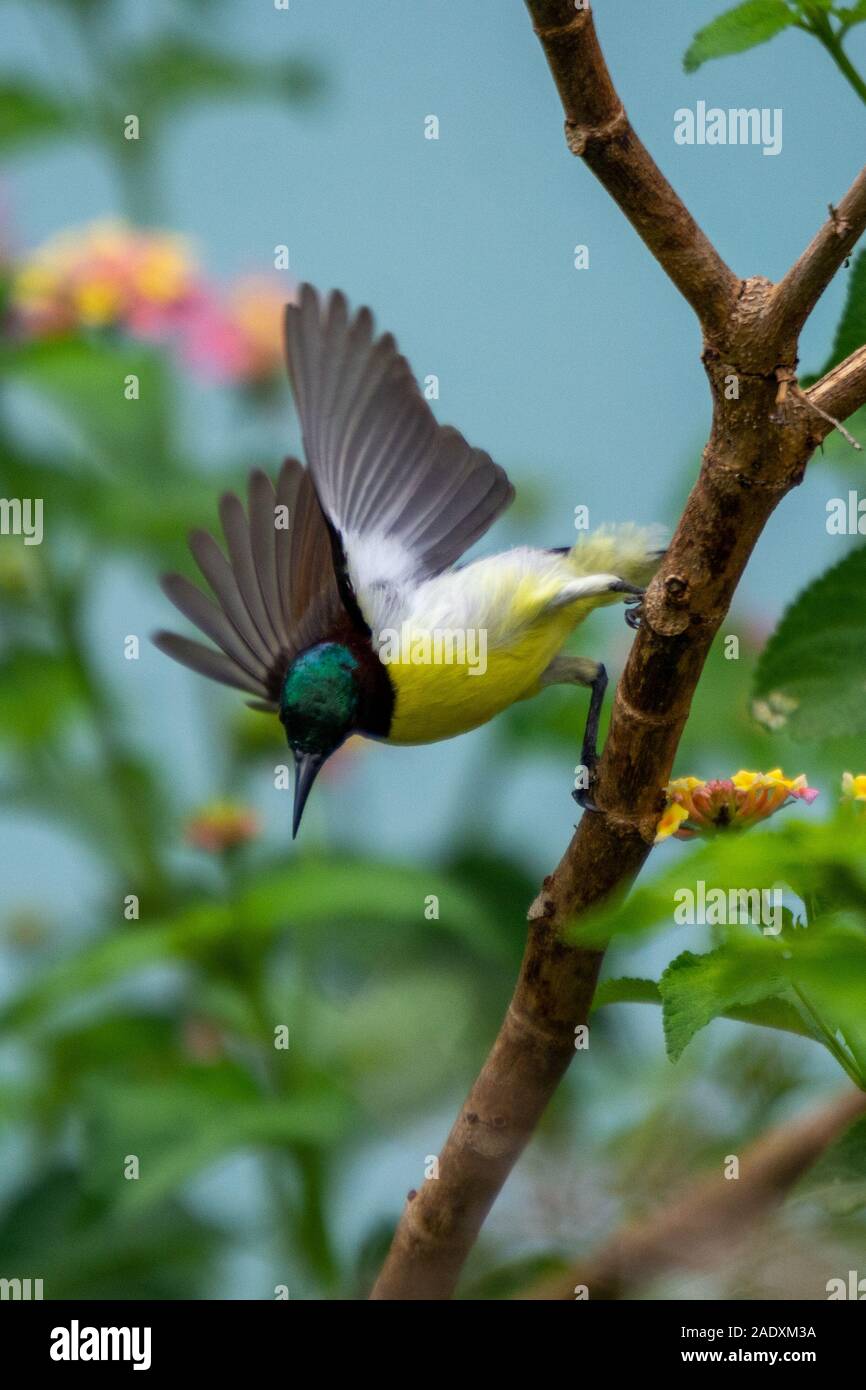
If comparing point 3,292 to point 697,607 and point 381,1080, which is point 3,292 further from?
point 697,607

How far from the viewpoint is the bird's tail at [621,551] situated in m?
1.54

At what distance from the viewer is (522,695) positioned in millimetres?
1550

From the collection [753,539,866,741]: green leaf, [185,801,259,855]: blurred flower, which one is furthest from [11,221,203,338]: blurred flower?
[753,539,866,741]: green leaf

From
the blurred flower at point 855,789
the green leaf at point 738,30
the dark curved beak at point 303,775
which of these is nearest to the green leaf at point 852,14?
the green leaf at point 738,30

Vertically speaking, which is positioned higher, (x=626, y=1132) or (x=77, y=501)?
(x=77, y=501)

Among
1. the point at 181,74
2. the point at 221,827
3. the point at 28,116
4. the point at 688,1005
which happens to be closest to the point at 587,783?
the point at 688,1005

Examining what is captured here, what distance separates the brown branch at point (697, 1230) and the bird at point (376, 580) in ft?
1.34

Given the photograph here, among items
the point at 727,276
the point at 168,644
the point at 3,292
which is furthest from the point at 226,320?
the point at 727,276

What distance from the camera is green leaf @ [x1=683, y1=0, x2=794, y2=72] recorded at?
0.93 meters

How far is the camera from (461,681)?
148 cm

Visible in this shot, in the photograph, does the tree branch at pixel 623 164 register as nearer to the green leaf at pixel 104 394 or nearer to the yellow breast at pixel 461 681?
the yellow breast at pixel 461 681

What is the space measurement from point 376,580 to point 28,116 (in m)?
0.89

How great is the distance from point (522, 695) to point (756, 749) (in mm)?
307

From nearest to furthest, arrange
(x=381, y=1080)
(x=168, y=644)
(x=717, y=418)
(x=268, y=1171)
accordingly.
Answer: (x=717, y=418), (x=168, y=644), (x=268, y=1171), (x=381, y=1080)
